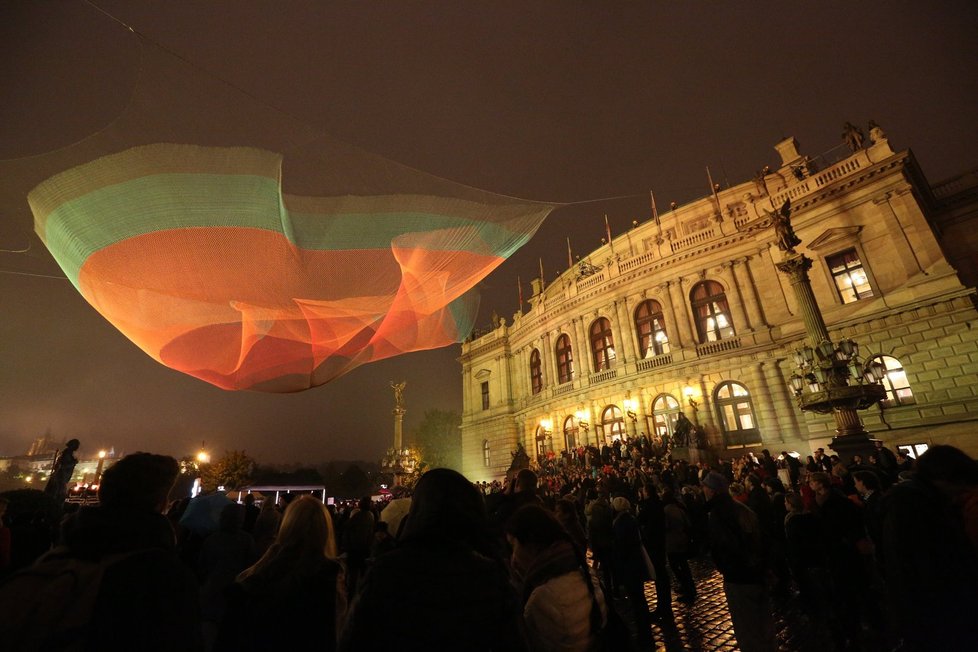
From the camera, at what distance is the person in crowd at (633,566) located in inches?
189

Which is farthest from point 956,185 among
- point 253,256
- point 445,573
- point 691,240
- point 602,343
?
point 445,573

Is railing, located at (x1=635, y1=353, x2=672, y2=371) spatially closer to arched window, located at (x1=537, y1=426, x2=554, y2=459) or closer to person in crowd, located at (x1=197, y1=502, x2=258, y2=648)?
arched window, located at (x1=537, y1=426, x2=554, y2=459)

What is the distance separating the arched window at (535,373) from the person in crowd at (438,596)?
2848 centimetres

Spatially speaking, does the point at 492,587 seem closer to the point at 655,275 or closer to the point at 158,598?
the point at 158,598

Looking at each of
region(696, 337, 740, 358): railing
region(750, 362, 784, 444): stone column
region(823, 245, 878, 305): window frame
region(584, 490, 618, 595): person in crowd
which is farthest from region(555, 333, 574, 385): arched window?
region(584, 490, 618, 595): person in crowd

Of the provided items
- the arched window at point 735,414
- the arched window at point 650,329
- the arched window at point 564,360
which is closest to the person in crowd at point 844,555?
the arched window at point 735,414

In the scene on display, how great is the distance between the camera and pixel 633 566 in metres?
4.99

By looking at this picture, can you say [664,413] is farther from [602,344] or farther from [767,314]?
[767,314]

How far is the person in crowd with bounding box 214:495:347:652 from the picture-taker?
1.76 metres

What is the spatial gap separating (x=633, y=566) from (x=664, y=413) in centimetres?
1745

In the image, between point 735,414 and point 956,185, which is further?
point 735,414

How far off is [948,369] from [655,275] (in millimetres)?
11797

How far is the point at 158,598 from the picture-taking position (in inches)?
50.3

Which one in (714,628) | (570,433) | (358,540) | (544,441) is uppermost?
(570,433)
